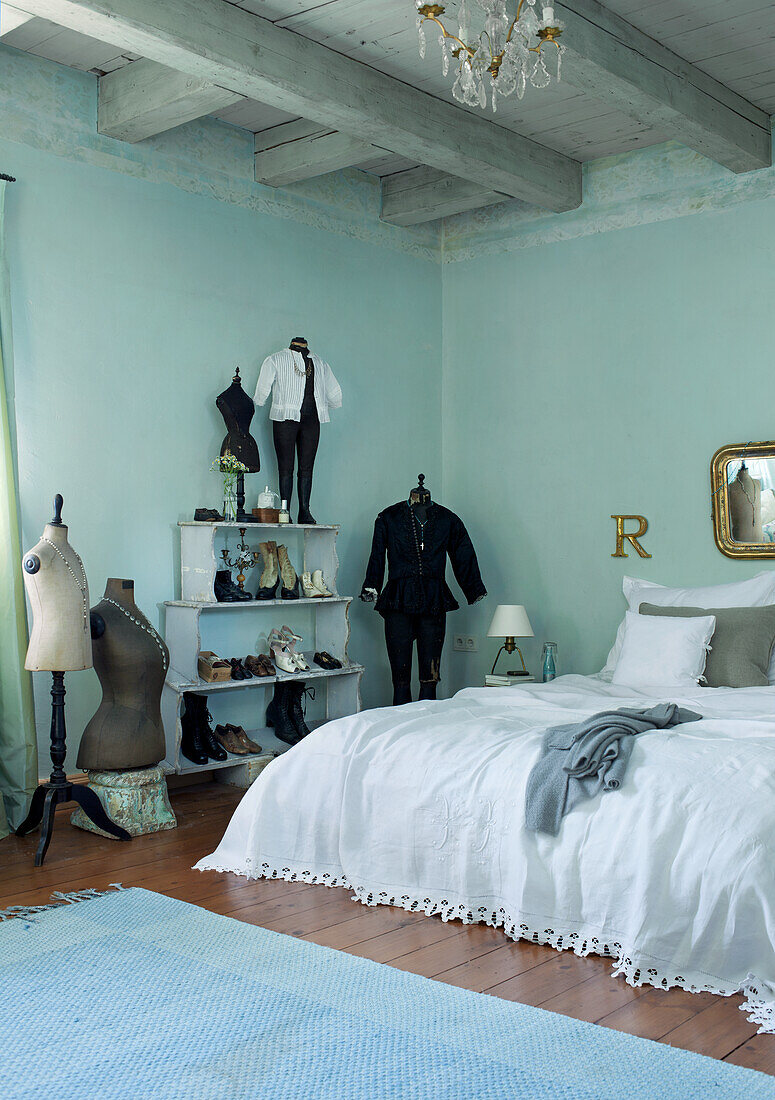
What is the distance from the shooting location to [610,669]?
495cm

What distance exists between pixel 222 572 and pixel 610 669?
→ 1910mm

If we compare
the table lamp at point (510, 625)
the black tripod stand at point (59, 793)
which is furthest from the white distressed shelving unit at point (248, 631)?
the table lamp at point (510, 625)

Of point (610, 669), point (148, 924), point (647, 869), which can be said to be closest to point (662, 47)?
point (610, 669)

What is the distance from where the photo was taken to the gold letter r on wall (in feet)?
17.9

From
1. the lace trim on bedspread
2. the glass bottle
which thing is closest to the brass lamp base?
the glass bottle

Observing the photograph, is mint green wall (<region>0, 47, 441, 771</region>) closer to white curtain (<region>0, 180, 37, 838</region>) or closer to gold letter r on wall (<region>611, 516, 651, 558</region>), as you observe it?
white curtain (<region>0, 180, 37, 838</region>)

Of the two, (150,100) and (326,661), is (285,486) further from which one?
(150,100)

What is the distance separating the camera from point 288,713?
526 cm

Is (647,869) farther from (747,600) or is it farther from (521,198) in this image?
(521,198)

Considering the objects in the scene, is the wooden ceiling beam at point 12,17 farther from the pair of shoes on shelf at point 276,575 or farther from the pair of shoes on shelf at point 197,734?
the pair of shoes on shelf at point 197,734

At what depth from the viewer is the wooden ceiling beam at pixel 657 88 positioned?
382cm

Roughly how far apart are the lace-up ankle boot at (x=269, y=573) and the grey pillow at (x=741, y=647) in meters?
2.09

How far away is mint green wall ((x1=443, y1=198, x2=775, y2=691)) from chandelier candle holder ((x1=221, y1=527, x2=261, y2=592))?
1.56m

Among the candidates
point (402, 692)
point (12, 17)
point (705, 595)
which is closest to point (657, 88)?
point (705, 595)
